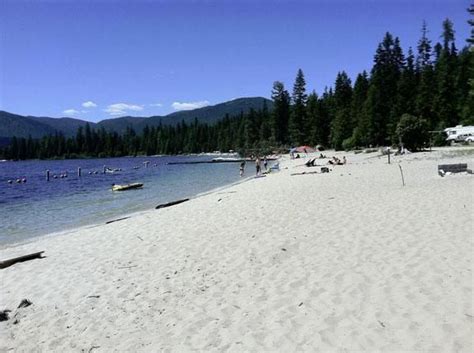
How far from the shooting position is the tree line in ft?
220

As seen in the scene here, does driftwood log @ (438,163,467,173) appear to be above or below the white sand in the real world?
above

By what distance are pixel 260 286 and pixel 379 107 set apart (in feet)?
235

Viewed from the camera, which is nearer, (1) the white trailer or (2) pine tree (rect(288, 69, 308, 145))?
(1) the white trailer

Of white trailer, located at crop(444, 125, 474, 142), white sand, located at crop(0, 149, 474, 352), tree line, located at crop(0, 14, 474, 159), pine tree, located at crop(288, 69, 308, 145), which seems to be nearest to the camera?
white sand, located at crop(0, 149, 474, 352)

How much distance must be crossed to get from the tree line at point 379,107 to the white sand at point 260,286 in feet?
117

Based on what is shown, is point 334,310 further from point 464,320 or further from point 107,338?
point 107,338

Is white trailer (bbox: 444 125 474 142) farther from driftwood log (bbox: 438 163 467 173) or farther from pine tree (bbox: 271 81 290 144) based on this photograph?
pine tree (bbox: 271 81 290 144)

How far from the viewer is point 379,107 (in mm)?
72250

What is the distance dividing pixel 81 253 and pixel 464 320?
27.8 feet

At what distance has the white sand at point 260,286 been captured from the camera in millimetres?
5004

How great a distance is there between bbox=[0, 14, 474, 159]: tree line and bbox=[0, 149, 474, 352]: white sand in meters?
35.8

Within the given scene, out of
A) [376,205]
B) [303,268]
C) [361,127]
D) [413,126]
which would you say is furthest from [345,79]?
[303,268]

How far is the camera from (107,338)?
5.30 m

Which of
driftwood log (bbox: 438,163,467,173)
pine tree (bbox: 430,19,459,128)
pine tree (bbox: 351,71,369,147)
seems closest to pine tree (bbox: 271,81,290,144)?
pine tree (bbox: 351,71,369,147)
